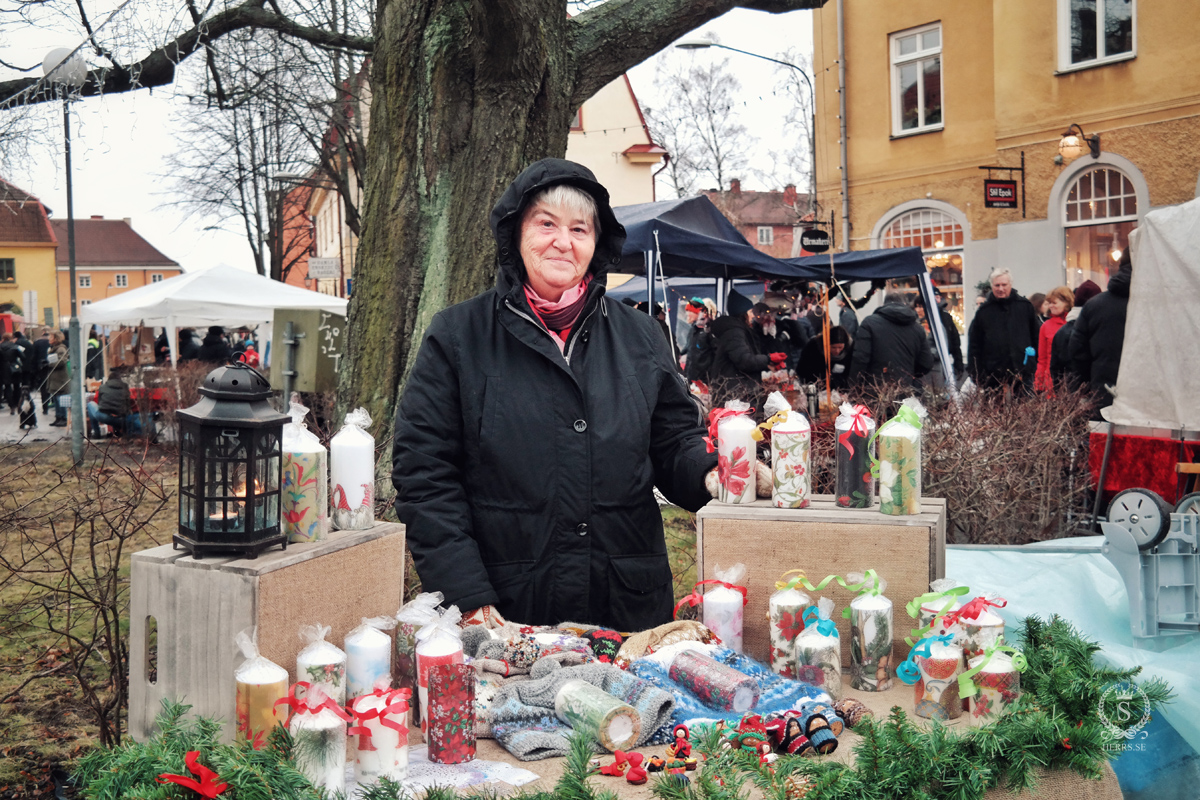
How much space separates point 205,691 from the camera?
193 cm

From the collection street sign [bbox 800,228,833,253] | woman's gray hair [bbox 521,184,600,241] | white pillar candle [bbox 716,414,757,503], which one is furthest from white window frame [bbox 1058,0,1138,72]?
white pillar candle [bbox 716,414,757,503]

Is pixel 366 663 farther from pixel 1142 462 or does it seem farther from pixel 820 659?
pixel 1142 462

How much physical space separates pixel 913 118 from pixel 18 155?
55.5ft

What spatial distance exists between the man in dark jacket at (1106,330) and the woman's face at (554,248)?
18.0 ft

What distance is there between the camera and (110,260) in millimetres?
83188

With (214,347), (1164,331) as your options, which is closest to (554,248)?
(1164,331)

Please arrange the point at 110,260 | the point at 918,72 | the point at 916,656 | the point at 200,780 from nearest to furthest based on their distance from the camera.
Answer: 1. the point at 200,780
2. the point at 916,656
3. the point at 918,72
4. the point at 110,260

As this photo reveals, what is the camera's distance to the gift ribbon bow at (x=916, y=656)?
6.77ft

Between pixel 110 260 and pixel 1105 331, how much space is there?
88.1 m

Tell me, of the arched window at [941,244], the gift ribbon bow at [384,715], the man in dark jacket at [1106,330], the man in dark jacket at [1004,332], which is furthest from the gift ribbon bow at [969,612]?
the arched window at [941,244]

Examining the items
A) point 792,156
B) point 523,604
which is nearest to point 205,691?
point 523,604

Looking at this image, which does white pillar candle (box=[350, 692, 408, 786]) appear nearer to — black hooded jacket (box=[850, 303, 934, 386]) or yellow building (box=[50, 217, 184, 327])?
black hooded jacket (box=[850, 303, 934, 386])

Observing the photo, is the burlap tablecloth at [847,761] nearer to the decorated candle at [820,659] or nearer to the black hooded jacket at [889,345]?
the decorated candle at [820,659]

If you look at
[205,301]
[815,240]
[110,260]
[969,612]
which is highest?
[110,260]
